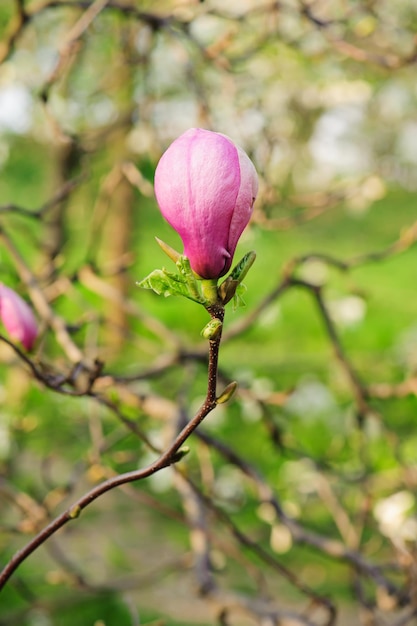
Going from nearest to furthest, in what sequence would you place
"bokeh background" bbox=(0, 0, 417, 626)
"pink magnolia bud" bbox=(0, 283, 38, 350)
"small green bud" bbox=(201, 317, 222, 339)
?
"small green bud" bbox=(201, 317, 222, 339) → "pink magnolia bud" bbox=(0, 283, 38, 350) → "bokeh background" bbox=(0, 0, 417, 626)

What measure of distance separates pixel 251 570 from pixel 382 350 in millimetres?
5205

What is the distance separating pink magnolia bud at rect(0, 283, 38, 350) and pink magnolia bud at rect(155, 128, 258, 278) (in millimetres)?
356

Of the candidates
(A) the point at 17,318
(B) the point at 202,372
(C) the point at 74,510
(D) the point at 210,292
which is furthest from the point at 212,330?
(B) the point at 202,372

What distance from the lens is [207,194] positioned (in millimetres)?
507

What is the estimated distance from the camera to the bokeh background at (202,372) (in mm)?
1244

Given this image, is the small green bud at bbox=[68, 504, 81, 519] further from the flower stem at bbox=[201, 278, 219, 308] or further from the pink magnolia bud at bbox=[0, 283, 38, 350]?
the pink magnolia bud at bbox=[0, 283, 38, 350]

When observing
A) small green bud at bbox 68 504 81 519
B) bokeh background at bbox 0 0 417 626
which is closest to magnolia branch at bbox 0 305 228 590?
small green bud at bbox 68 504 81 519

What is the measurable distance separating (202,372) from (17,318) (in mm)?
2526

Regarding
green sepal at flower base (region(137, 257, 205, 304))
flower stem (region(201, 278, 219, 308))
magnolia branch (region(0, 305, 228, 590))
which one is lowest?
magnolia branch (region(0, 305, 228, 590))

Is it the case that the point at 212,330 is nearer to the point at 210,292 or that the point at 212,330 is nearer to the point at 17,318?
the point at 210,292

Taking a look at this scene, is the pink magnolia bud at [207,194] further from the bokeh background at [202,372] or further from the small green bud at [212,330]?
the bokeh background at [202,372]

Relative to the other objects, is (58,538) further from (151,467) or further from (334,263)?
(151,467)

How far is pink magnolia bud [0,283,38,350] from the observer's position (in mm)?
826

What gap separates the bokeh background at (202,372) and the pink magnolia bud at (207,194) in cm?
23
